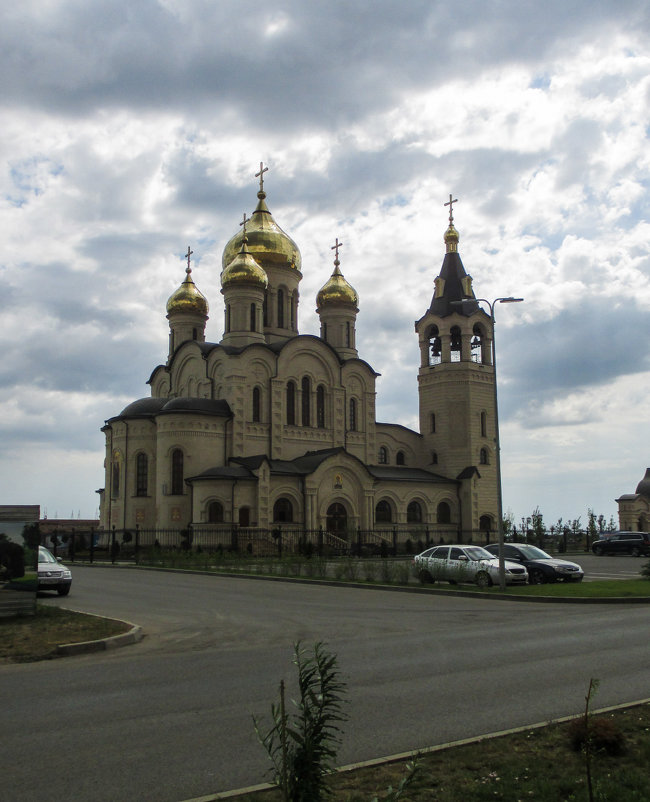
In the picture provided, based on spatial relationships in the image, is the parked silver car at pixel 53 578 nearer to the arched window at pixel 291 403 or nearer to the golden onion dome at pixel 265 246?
the arched window at pixel 291 403

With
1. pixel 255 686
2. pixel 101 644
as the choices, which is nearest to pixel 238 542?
pixel 101 644

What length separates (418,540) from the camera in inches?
1800

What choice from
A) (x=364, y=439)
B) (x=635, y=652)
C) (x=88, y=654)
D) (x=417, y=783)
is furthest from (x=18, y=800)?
(x=364, y=439)

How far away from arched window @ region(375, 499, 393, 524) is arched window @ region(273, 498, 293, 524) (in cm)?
655

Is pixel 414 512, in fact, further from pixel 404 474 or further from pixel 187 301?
pixel 187 301

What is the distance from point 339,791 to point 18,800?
2.00m

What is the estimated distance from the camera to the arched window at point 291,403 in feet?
152

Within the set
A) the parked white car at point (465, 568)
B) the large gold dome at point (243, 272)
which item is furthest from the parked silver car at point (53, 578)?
the large gold dome at point (243, 272)

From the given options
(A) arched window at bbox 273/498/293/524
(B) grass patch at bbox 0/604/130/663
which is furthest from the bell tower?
(B) grass patch at bbox 0/604/130/663

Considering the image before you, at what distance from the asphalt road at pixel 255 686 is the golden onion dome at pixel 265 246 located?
3681 cm

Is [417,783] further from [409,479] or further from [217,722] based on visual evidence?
[409,479]

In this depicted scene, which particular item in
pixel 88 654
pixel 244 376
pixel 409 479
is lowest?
pixel 88 654

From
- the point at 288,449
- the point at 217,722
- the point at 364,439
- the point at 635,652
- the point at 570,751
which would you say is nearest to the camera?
the point at 570,751

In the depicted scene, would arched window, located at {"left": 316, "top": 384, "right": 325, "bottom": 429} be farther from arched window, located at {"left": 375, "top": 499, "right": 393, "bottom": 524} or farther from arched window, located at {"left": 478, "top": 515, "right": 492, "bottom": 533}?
arched window, located at {"left": 478, "top": 515, "right": 492, "bottom": 533}
